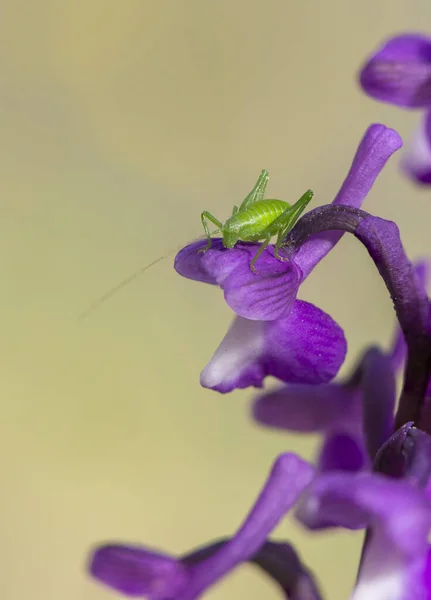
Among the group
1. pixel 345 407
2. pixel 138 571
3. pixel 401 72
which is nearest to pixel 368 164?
pixel 401 72

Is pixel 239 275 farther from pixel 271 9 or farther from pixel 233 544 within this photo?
pixel 271 9

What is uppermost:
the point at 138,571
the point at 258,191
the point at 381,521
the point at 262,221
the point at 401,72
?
the point at 401,72

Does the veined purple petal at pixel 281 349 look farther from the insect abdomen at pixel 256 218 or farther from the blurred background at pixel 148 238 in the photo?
the blurred background at pixel 148 238

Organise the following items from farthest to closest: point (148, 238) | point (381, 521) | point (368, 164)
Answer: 1. point (148, 238)
2. point (368, 164)
3. point (381, 521)

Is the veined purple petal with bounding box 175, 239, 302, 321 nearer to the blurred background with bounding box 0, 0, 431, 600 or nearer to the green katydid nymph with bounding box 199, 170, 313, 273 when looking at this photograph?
the green katydid nymph with bounding box 199, 170, 313, 273

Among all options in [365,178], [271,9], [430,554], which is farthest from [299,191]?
[430,554]

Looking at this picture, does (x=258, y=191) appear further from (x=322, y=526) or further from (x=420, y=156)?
(x=322, y=526)
